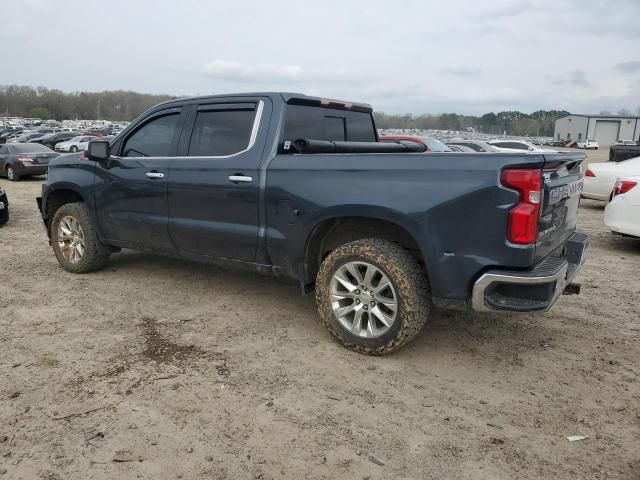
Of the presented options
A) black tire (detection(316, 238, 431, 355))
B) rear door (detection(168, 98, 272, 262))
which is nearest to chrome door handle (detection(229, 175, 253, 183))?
rear door (detection(168, 98, 272, 262))

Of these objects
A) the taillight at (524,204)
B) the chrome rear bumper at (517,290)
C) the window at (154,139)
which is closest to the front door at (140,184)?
the window at (154,139)

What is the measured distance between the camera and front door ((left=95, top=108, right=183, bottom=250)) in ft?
16.0

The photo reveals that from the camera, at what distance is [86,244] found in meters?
5.64

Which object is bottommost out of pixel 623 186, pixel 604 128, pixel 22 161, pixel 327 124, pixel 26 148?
pixel 22 161

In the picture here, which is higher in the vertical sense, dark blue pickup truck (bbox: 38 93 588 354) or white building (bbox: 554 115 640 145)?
white building (bbox: 554 115 640 145)

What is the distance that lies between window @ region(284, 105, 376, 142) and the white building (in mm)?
104813

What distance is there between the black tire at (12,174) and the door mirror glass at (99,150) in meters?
15.0

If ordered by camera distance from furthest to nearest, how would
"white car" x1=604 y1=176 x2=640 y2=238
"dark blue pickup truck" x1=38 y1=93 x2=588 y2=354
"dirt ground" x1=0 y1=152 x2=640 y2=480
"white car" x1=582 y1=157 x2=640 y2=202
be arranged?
1. "white car" x1=582 y1=157 x2=640 y2=202
2. "white car" x1=604 y1=176 x2=640 y2=238
3. "dark blue pickup truck" x1=38 y1=93 x2=588 y2=354
4. "dirt ground" x1=0 y1=152 x2=640 y2=480

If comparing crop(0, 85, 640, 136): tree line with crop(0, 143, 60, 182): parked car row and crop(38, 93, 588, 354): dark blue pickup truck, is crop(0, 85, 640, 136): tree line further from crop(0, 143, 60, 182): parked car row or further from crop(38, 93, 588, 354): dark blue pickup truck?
crop(38, 93, 588, 354): dark blue pickup truck

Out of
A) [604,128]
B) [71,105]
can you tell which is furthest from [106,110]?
[604,128]

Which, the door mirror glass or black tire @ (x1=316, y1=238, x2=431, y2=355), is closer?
black tire @ (x1=316, y1=238, x2=431, y2=355)

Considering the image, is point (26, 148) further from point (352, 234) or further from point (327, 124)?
point (352, 234)

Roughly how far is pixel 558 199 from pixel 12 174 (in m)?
19.0

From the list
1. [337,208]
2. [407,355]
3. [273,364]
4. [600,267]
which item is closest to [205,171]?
[337,208]
